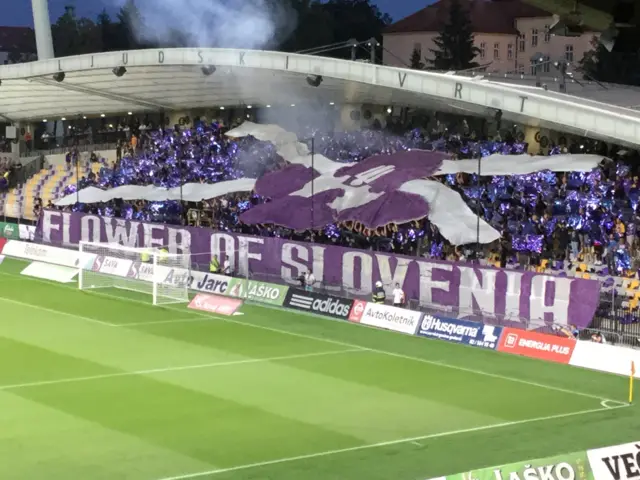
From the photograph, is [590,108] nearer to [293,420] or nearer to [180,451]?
[293,420]

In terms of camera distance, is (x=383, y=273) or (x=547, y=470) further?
(x=383, y=273)

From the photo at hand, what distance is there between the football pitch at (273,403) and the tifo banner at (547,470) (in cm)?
417

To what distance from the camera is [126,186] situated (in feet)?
171

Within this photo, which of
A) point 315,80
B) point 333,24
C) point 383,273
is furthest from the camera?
point 333,24

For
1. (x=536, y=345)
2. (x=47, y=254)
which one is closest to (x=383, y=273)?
(x=536, y=345)

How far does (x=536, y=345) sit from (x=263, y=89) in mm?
23919

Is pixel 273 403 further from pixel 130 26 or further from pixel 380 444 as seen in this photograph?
pixel 130 26

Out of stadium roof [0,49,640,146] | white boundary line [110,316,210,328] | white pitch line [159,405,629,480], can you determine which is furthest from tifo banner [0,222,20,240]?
white pitch line [159,405,629,480]

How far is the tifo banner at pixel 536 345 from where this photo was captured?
29.0 meters

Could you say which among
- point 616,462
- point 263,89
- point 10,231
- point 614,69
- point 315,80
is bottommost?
point 10,231

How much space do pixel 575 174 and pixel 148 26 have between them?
74201 millimetres

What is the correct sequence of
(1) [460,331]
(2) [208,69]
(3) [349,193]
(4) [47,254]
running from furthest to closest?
1. (4) [47,254]
2. (2) [208,69]
3. (3) [349,193]
4. (1) [460,331]

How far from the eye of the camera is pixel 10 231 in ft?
186

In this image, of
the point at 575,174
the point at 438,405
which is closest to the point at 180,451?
the point at 438,405
